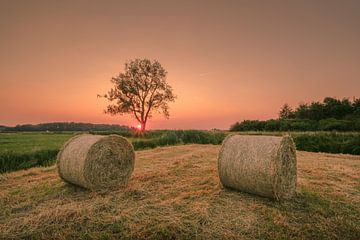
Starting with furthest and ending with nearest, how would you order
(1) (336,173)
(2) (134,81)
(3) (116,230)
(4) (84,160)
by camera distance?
(2) (134,81) → (1) (336,173) → (4) (84,160) → (3) (116,230)

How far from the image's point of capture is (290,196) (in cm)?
573

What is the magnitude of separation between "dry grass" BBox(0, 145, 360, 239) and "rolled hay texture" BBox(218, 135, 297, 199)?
243mm

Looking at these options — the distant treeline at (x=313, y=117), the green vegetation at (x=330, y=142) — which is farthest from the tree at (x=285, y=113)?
the green vegetation at (x=330, y=142)

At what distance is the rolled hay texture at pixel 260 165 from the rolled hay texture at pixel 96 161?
2575 millimetres

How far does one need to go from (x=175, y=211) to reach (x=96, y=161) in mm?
2659

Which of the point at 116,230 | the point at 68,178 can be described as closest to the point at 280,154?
the point at 116,230

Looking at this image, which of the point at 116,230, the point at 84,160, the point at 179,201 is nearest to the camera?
the point at 116,230

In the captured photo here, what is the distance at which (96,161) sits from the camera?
255 inches

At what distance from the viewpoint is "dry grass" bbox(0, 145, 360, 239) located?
398 centimetres

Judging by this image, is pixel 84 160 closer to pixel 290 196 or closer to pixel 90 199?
pixel 90 199

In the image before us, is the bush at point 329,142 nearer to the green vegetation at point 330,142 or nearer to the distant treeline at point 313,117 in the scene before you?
the green vegetation at point 330,142

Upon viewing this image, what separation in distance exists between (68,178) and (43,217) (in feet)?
7.20

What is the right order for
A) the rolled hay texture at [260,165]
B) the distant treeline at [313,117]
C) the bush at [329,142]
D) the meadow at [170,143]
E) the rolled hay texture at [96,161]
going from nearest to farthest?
1. the rolled hay texture at [260,165]
2. the rolled hay texture at [96,161]
3. the meadow at [170,143]
4. the bush at [329,142]
5. the distant treeline at [313,117]

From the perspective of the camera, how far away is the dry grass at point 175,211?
13.1ft
